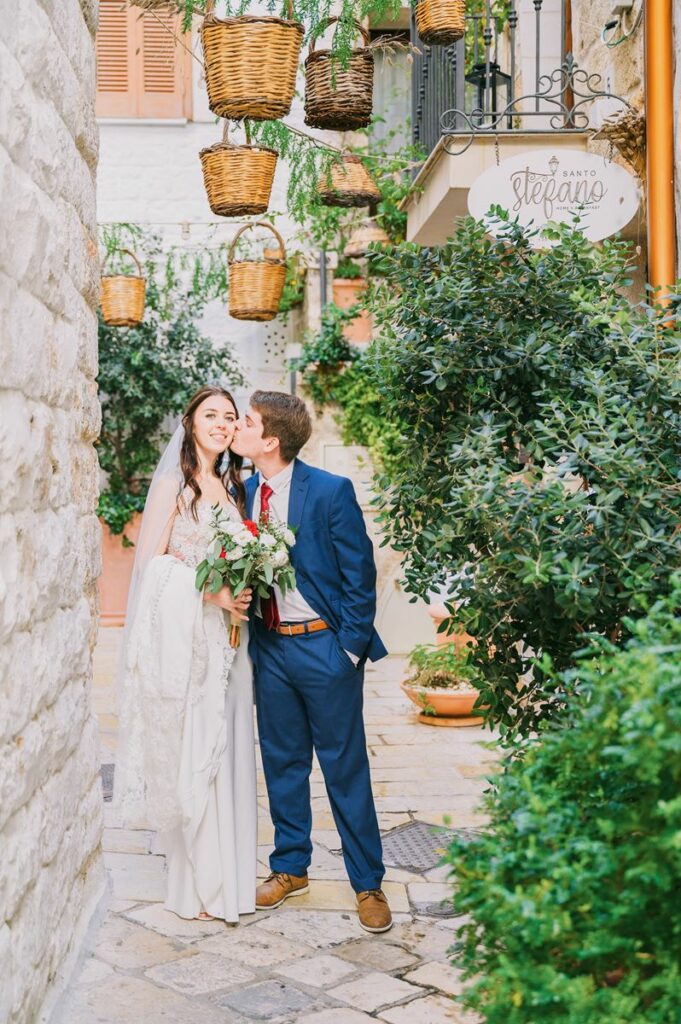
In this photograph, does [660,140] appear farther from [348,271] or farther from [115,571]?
[115,571]

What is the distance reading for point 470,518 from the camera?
10.1ft

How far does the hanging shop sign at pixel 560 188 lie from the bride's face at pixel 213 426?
4.43ft

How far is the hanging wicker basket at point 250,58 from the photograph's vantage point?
4.63 meters

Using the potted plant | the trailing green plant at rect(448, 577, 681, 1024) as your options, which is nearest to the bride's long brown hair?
the trailing green plant at rect(448, 577, 681, 1024)

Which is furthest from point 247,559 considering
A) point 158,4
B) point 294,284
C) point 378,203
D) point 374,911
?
point 294,284

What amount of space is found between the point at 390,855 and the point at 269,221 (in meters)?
8.36

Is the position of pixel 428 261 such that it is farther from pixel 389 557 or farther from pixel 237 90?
pixel 389 557

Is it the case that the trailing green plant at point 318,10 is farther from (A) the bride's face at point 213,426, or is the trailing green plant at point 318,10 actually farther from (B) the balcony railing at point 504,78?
(A) the bride's face at point 213,426

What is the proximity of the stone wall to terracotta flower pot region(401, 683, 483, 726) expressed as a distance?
363cm

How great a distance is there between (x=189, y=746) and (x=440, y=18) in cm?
333

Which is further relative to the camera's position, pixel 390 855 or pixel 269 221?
pixel 269 221

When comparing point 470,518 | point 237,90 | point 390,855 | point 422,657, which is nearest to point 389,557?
point 422,657

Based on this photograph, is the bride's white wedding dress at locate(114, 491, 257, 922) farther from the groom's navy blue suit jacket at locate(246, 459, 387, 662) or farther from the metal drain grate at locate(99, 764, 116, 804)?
the metal drain grate at locate(99, 764, 116, 804)

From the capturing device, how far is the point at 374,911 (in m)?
4.22
